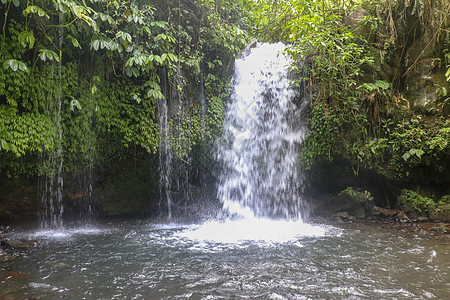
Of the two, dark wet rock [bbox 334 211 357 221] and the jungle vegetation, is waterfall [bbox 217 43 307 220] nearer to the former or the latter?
the jungle vegetation

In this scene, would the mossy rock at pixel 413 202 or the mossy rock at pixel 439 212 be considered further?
the mossy rock at pixel 413 202

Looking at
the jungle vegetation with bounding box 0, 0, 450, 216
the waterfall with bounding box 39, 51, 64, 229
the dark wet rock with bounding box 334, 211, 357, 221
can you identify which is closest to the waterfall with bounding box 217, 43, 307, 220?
the jungle vegetation with bounding box 0, 0, 450, 216

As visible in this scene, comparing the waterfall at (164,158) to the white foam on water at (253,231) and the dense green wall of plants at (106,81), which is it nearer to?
the dense green wall of plants at (106,81)

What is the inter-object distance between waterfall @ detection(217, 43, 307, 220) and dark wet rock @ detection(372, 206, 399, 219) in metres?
1.75

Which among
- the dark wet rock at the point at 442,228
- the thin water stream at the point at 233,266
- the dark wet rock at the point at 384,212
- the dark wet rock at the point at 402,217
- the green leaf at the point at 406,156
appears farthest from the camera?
the dark wet rock at the point at 384,212

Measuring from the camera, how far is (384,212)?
6754 millimetres

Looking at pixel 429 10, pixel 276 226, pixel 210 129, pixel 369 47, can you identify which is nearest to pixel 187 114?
pixel 210 129

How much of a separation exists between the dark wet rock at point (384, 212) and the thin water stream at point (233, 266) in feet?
4.27

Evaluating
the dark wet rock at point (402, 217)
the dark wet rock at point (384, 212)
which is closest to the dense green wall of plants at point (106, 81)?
the dark wet rock at point (384, 212)

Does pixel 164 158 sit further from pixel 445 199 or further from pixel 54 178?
pixel 445 199

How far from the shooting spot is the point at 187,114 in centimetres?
709

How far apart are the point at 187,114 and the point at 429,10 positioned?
5.90 metres

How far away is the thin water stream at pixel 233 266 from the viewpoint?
2842mm

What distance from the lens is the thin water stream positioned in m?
2.84
